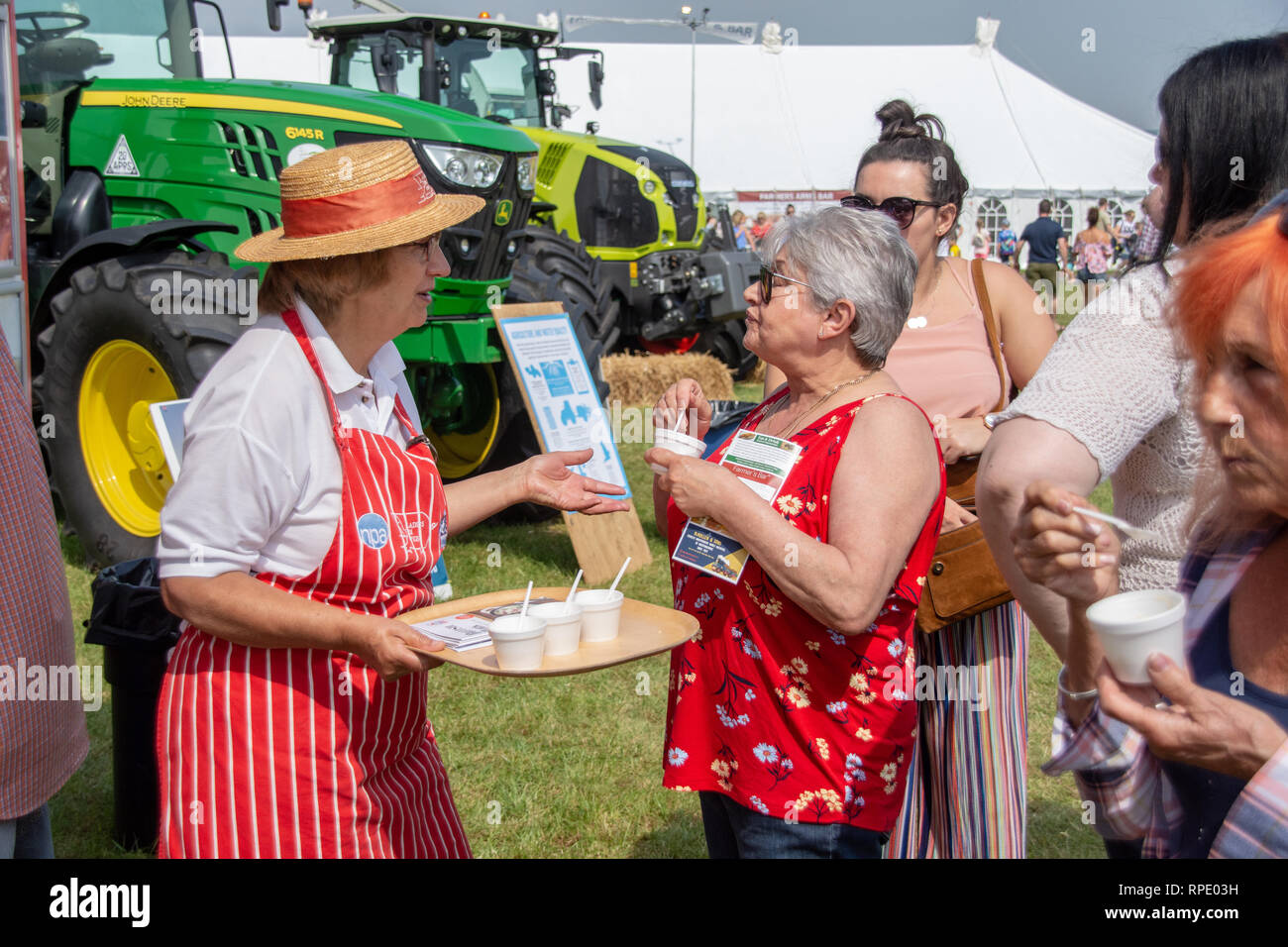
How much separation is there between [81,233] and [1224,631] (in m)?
6.48

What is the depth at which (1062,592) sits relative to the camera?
1472 millimetres

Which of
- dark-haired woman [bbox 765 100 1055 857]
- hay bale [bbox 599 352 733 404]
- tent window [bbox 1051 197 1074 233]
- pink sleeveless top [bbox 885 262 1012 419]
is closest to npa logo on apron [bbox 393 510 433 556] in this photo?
dark-haired woman [bbox 765 100 1055 857]

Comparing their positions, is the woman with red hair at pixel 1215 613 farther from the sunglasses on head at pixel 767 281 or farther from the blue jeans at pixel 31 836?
the blue jeans at pixel 31 836

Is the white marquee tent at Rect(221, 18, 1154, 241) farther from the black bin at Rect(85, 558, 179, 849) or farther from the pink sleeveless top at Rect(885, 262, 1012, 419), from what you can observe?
the black bin at Rect(85, 558, 179, 849)

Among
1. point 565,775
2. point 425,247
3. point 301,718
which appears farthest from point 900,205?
point 565,775

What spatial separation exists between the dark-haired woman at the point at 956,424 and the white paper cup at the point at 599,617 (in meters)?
0.97

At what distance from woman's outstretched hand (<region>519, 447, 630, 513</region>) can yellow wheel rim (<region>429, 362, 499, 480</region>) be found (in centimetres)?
422

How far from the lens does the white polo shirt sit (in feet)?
6.04

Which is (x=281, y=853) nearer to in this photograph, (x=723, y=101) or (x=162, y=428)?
(x=162, y=428)

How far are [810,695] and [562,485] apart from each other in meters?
0.77

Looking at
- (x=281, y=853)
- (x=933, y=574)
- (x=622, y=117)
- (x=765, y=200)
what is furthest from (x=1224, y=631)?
(x=622, y=117)

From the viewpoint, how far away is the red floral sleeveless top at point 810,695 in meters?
2.14

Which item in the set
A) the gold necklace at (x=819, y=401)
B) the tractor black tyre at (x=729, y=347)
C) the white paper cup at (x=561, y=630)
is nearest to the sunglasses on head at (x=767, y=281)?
the gold necklace at (x=819, y=401)

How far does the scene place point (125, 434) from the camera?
6094 mm
